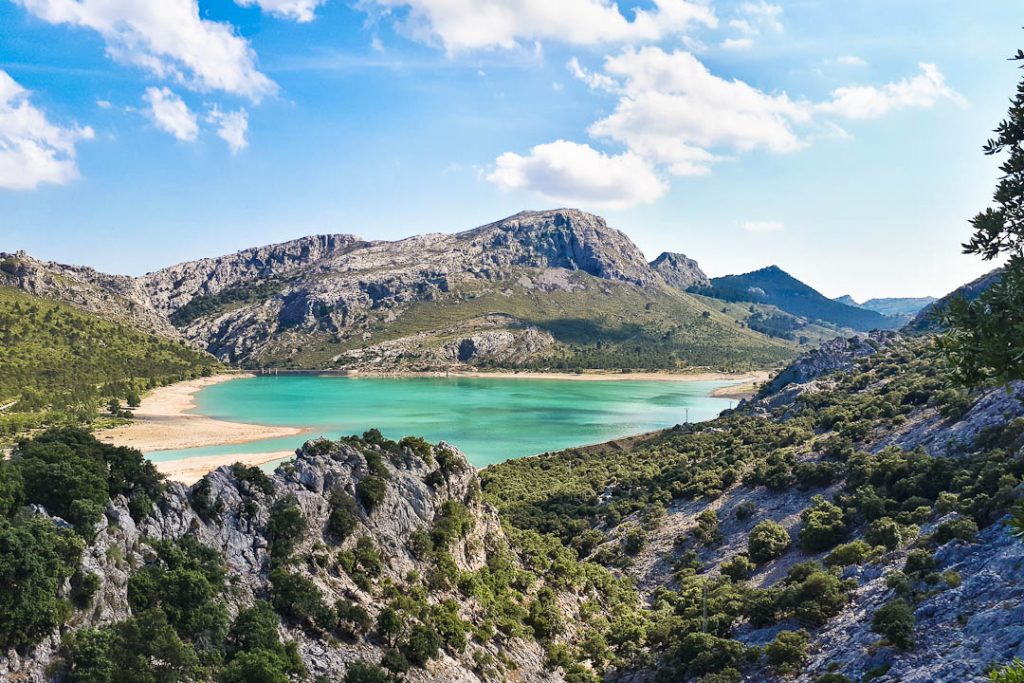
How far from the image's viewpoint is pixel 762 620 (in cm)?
3431

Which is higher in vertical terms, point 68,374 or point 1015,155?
point 1015,155

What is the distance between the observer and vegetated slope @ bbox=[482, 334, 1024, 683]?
26.0 meters

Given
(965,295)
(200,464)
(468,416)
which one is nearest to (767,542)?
(965,295)

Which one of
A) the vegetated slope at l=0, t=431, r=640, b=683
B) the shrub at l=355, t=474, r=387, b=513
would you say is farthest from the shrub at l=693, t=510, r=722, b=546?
the shrub at l=355, t=474, r=387, b=513

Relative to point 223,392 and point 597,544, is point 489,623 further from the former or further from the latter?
point 223,392

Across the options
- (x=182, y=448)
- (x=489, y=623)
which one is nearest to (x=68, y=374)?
(x=182, y=448)

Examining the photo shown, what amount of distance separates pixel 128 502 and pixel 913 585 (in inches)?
1347

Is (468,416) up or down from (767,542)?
down

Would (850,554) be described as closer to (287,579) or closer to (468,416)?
(287,579)

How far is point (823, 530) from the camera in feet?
141

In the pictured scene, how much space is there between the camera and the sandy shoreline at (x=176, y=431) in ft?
334

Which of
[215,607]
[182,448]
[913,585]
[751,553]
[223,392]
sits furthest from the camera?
[223,392]

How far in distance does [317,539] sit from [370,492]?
442 centimetres

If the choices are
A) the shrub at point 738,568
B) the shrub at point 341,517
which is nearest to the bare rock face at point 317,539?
the shrub at point 341,517
